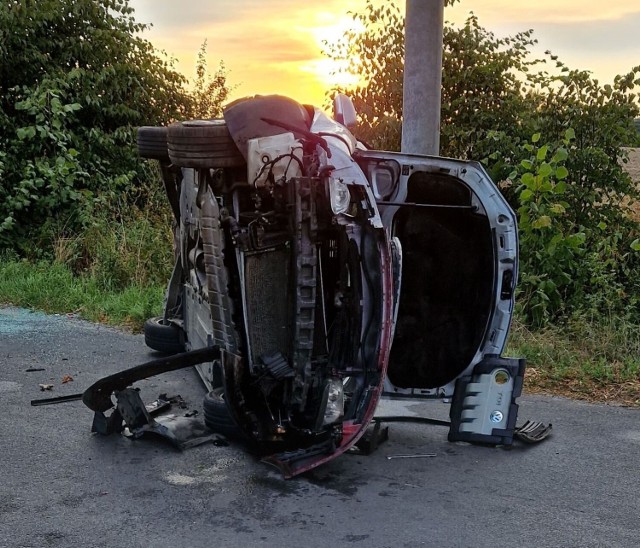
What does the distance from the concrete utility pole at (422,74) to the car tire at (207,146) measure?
2.22m

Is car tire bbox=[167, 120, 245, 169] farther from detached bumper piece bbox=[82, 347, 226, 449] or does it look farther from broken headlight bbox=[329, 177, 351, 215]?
detached bumper piece bbox=[82, 347, 226, 449]

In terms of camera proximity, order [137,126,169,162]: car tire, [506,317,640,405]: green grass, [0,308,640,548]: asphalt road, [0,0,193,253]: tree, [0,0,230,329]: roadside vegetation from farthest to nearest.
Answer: [0,0,193,253]: tree → [0,0,230,329]: roadside vegetation → [506,317,640,405]: green grass → [137,126,169,162]: car tire → [0,308,640,548]: asphalt road

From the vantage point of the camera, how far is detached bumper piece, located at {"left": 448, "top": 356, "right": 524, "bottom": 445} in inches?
167

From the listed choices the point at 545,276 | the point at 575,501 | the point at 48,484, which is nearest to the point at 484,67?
the point at 545,276

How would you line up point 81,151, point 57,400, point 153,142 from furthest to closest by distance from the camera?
point 81,151 < point 153,142 < point 57,400

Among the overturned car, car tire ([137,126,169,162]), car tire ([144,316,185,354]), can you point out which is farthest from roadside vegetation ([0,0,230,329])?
the overturned car

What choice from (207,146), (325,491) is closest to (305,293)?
(207,146)

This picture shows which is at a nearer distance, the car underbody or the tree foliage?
the car underbody

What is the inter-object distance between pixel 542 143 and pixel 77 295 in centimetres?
525

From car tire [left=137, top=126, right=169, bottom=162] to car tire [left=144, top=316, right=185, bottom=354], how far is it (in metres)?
1.36

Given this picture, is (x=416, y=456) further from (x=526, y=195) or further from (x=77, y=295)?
(x=77, y=295)

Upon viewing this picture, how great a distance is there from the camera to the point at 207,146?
3639 mm

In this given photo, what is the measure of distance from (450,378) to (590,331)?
228 centimetres

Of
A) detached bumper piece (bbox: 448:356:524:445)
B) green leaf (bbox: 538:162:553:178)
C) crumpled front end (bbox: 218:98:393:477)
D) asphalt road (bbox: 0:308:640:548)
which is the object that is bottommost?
asphalt road (bbox: 0:308:640:548)
